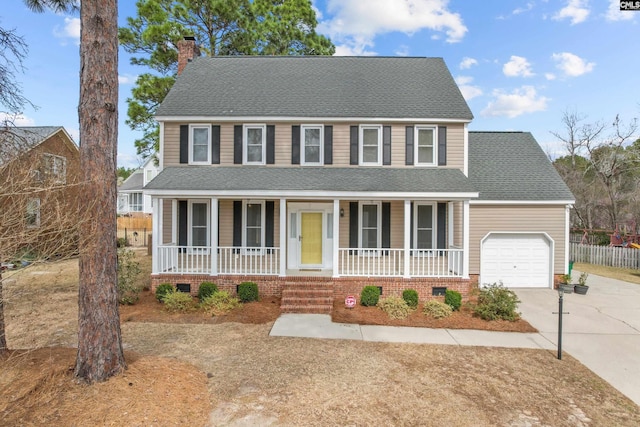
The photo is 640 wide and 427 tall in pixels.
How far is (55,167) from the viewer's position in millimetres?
4848

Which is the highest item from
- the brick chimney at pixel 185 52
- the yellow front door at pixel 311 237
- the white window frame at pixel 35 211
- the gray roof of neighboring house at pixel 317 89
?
the brick chimney at pixel 185 52

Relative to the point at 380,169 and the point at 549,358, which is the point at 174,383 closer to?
the point at 549,358

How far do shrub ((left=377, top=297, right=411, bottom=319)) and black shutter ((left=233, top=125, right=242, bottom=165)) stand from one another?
6.48 m

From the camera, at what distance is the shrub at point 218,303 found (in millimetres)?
8465

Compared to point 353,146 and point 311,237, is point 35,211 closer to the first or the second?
point 311,237

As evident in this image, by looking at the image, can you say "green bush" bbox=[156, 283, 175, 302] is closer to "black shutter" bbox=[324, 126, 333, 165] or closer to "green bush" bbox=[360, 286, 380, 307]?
"green bush" bbox=[360, 286, 380, 307]

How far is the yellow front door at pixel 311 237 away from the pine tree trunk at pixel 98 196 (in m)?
6.84

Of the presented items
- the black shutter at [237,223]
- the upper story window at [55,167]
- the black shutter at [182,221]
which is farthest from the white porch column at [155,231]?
the upper story window at [55,167]

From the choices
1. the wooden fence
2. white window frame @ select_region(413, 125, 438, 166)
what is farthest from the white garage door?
the wooden fence

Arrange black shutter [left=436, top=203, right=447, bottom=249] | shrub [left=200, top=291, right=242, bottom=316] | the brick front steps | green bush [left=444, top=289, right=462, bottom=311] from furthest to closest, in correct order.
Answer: black shutter [left=436, top=203, right=447, bottom=249], green bush [left=444, top=289, right=462, bottom=311], the brick front steps, shrub [left=200, top=291, right=242, bottom=316]

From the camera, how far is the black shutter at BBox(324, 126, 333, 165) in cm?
1115

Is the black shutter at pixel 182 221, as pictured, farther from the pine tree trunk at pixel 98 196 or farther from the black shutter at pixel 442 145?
the black shutter at pixel 442 145

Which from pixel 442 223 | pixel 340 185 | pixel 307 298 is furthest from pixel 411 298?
pixel 340 185

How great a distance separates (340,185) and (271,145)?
9.84ft
